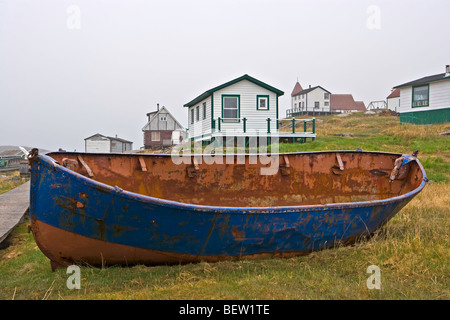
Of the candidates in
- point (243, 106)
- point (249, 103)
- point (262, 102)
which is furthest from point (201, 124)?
point (262, 102)

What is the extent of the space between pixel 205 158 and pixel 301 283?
3802mm

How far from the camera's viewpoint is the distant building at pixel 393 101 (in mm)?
65812

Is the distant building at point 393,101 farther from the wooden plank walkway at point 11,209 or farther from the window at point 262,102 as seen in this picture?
the wooden plank walkway at point 11,209

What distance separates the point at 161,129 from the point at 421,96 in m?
24.9

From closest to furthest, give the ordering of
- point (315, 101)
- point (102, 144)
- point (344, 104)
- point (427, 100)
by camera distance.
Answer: point (427, 100), point (102, 144), point (315, 101), point (344, 104)

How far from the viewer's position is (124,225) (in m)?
4.57

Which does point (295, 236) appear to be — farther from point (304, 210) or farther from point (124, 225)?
point (124, 225)

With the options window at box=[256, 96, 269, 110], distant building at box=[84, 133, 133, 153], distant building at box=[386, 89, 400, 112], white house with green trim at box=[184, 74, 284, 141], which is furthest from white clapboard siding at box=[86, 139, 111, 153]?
distant building at box=[386, 89, 400, 112]

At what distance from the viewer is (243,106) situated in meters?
22.6

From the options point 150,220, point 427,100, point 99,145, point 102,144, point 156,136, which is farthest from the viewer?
point 99,145

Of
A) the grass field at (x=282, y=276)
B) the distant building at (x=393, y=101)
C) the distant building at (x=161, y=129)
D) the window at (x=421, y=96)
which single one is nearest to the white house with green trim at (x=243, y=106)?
the window at (x=421, y=96)

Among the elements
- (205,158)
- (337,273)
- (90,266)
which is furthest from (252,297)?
(205,158)

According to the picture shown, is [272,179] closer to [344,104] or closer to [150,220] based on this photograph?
[150,220]

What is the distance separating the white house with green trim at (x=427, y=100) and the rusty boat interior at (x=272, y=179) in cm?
2354
